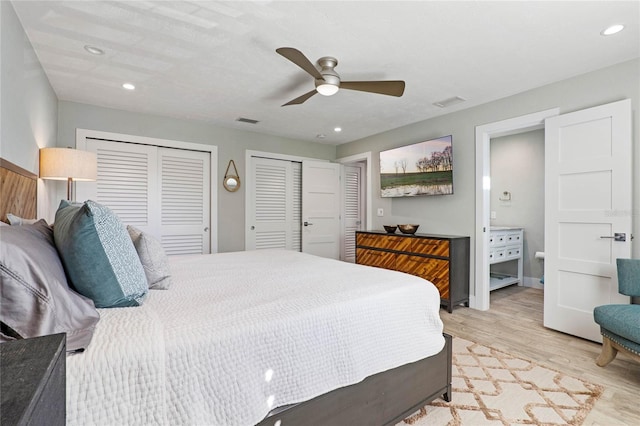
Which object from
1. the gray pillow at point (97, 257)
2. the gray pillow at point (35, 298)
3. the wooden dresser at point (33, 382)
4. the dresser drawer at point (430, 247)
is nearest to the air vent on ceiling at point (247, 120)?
the dresser drawer at point (430, 247)

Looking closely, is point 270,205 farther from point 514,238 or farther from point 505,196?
point 505,196

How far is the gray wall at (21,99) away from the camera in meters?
1.85

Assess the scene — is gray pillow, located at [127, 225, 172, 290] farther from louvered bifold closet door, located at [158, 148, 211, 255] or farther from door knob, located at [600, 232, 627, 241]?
door knob, located at [600, 232, 627, 241]

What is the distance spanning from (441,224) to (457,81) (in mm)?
1842

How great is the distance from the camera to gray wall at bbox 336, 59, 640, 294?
8.68 feet

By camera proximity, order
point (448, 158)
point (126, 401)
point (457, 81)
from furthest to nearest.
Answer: point (448, 158) → point (457, 81) → point (126, 401)

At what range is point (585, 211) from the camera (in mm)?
2799

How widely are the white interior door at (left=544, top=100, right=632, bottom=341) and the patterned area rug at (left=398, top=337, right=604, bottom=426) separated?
3.19 ft

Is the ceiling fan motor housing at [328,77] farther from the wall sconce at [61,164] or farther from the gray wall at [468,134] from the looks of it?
the wall sconce at [61,164]

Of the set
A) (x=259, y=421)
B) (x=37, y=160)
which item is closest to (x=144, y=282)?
(x=259, y=421)

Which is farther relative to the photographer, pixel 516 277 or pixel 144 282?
pixel 516 277

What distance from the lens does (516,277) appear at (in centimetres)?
494

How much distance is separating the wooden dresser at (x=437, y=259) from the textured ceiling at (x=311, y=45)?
1.67 metres

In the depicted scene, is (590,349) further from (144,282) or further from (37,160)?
(37,160)
